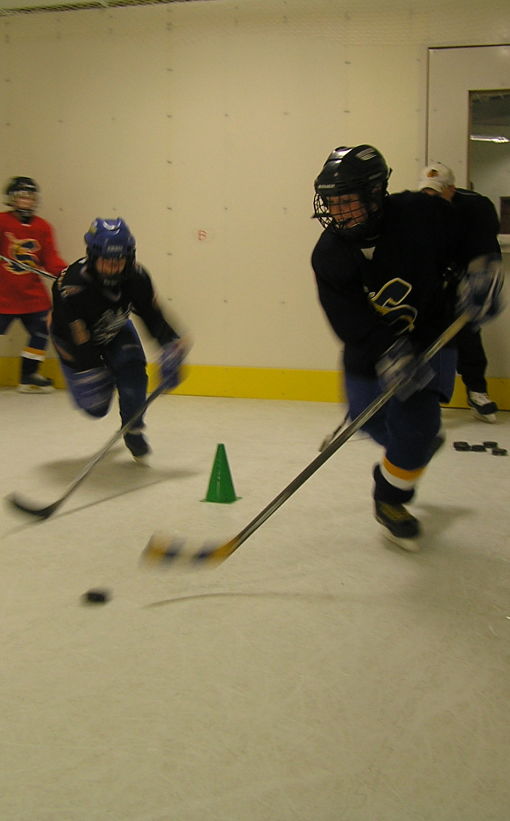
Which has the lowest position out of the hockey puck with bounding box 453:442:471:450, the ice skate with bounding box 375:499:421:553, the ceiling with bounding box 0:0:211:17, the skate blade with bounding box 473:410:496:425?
the skate blade with bounding box 473:410:496:425

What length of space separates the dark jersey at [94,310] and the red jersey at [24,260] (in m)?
1.86

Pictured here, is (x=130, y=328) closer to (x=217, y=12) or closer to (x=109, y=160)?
(x=109, y=160)

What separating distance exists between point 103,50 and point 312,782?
14.6 feet

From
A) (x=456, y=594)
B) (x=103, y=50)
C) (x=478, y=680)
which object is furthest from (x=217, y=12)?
(x=478, y=680)

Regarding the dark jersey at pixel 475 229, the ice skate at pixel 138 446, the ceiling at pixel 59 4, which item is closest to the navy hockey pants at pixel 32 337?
the ceiling at pixel 59 4

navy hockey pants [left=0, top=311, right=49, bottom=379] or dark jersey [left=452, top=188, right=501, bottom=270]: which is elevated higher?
dark jersey [left=452, top=188, right=501, bottom=270]

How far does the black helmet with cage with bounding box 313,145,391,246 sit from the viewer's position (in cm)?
189

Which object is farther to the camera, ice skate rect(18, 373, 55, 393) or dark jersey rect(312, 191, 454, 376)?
ice skate rect(18, 373, 55, 393)

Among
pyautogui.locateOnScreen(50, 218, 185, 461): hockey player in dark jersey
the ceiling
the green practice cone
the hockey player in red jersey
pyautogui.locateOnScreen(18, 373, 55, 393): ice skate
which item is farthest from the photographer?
pyautogui.locateOnScreen(18, 373, 55, 393): ice skate

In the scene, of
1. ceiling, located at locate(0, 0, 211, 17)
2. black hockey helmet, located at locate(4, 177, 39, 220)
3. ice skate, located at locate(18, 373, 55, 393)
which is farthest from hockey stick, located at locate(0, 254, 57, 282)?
ceiling, located at locate(0, 0, 211, 17)

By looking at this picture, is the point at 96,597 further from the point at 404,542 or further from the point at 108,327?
the point at 108,327

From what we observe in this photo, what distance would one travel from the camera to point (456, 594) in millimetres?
1924

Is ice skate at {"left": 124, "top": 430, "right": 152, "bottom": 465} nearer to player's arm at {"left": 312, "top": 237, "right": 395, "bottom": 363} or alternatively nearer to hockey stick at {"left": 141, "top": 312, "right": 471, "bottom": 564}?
hockey stick at {"left": 141, "top": 312, "right": 471, "bottom": 564}

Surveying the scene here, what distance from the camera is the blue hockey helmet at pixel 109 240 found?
273 centimetres
